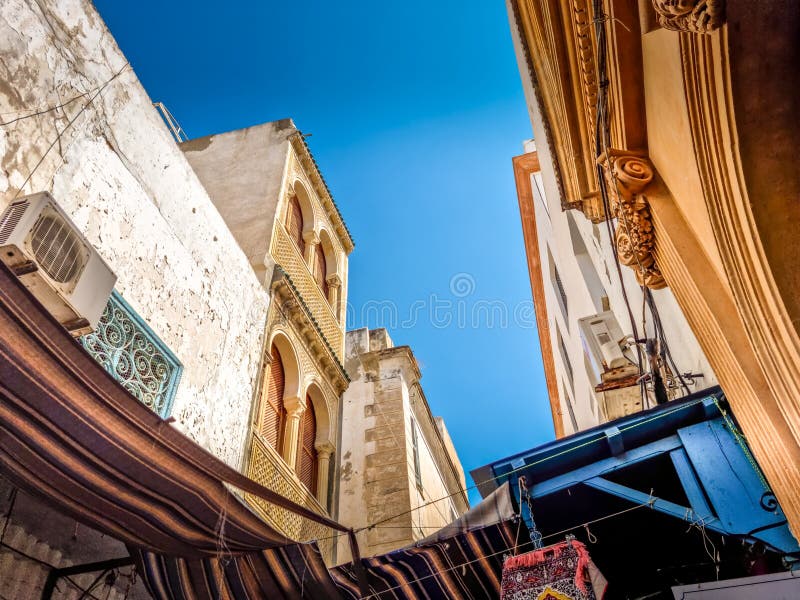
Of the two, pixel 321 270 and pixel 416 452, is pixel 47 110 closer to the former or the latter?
pixel 321 270

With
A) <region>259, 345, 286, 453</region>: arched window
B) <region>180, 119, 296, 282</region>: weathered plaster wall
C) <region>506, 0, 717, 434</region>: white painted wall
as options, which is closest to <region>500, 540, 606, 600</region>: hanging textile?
<region>506, 0, 717, 434</region>: white painted wall

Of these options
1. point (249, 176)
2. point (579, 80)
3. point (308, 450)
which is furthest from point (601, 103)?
point (249, 176)

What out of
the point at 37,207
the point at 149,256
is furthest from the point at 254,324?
the point at 37,207

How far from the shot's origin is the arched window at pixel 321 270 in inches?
435

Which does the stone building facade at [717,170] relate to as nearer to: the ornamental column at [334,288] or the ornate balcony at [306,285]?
the ornate balcony at [306,285]

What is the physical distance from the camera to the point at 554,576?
368 centimetres

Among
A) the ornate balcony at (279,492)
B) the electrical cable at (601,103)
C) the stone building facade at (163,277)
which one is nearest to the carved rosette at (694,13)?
the electrical cable at (601,103)

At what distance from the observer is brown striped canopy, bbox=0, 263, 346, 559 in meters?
2.74

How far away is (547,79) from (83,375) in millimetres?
5234

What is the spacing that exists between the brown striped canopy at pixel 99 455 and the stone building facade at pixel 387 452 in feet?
14.2

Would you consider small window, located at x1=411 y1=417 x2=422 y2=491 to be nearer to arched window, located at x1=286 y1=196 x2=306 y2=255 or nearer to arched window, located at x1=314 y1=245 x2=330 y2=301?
arched window, located at x1=314 y1=245 x2=330 y2=301

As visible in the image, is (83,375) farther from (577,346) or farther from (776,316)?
(577,346)

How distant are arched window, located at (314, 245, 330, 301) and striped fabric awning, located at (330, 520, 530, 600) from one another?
676cm

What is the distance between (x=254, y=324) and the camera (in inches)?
294
